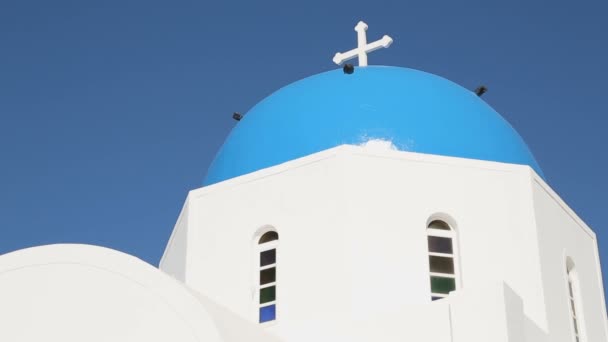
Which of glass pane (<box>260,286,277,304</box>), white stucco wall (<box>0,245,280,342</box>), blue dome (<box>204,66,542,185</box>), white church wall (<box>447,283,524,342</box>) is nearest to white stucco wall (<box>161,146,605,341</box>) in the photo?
glass pane (<box>260,286,277,304</box>)

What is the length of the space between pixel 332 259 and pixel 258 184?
1.69 meters

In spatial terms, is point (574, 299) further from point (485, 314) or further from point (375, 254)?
point (485, 314)

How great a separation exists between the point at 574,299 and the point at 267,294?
4.01 meters

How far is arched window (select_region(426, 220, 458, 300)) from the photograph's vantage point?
1339cm

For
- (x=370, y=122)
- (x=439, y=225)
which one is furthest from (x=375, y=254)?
(x=370, y=122)

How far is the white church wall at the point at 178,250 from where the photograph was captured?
48.6 ft

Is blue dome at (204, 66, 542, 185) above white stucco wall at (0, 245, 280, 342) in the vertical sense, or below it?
above

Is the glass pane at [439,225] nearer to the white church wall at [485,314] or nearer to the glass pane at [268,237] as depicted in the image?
the glass pane at [268,237]

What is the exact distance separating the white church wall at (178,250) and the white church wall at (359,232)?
0.33m

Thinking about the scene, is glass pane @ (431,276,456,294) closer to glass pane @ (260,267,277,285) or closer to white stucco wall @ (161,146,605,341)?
white stucco wall @ (161,146,605,341)

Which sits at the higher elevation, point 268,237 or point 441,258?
point 268,237

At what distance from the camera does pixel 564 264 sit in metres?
14.4

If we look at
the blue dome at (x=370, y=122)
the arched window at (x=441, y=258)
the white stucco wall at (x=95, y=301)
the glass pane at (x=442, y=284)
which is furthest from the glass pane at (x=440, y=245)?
the white stucco wall at (x=95, y=301)

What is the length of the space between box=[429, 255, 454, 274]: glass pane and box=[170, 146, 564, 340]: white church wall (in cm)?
14
